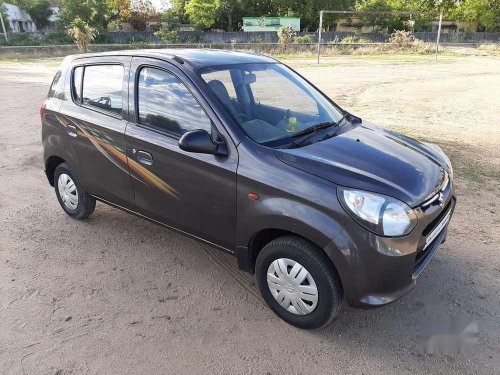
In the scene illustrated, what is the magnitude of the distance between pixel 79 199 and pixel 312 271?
2.87 meters

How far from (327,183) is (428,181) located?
2.64ft

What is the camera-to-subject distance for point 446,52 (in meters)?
35.2

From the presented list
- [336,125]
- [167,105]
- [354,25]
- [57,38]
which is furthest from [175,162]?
[354,25]

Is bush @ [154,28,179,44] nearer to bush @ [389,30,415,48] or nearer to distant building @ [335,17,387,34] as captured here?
bush @ [389,30,415,48]

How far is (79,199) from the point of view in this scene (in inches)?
179

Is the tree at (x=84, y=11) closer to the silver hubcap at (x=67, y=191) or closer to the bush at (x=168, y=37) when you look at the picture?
the bush at (x=168, y=37)

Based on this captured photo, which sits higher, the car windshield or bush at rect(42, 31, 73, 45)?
bush at rect(42, 31, 73, 45)

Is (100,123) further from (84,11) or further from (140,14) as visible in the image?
(140,14)

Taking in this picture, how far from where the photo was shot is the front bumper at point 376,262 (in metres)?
2.60

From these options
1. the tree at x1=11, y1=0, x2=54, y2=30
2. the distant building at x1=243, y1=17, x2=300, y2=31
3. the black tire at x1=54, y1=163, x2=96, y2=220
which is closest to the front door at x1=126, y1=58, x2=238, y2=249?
the black tire at x1=54, y1=163, x2=96, y2=220

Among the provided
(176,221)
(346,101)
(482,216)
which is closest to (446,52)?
(346,101)

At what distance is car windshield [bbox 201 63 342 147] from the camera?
325 cm

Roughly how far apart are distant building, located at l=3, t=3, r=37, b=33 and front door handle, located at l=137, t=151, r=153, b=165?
59.6 m

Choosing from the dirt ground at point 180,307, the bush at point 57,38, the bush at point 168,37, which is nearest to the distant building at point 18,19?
the bush at point 57,38
